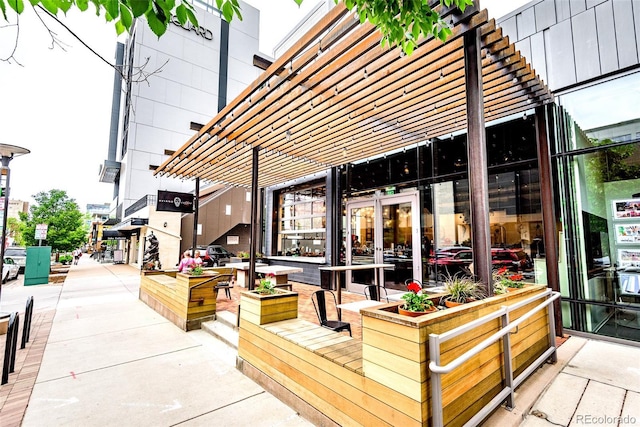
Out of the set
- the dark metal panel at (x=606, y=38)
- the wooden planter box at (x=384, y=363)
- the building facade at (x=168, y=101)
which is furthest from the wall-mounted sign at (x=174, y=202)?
the dark metal panel at (x=606, y=38)

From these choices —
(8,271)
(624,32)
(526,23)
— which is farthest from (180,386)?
(8,271)

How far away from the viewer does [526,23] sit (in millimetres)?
5305

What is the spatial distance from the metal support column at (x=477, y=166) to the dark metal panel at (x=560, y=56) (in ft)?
9.58

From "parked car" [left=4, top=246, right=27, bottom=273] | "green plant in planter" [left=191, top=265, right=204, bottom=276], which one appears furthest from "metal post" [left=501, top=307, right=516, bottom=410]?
"parked car" [left=4, top=246, right=27, bottom=273]

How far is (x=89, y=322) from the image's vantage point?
581 cm

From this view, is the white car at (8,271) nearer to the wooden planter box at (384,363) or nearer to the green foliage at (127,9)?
the wooden planter box at (384,363)

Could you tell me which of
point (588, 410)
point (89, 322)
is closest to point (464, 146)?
point (588, 410)

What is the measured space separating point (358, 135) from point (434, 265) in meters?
3.07

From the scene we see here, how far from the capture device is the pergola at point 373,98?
299cm

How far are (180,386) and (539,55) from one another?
700 centimetres

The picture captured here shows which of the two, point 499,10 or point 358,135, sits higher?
point 499,10

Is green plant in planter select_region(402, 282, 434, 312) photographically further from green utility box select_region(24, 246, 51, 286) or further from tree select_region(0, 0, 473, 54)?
green utility box select_region(24, 246, 51, 286)

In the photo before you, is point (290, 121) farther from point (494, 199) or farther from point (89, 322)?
point (89, 322)

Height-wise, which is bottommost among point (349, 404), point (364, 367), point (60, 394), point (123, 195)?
point (60, 394)
